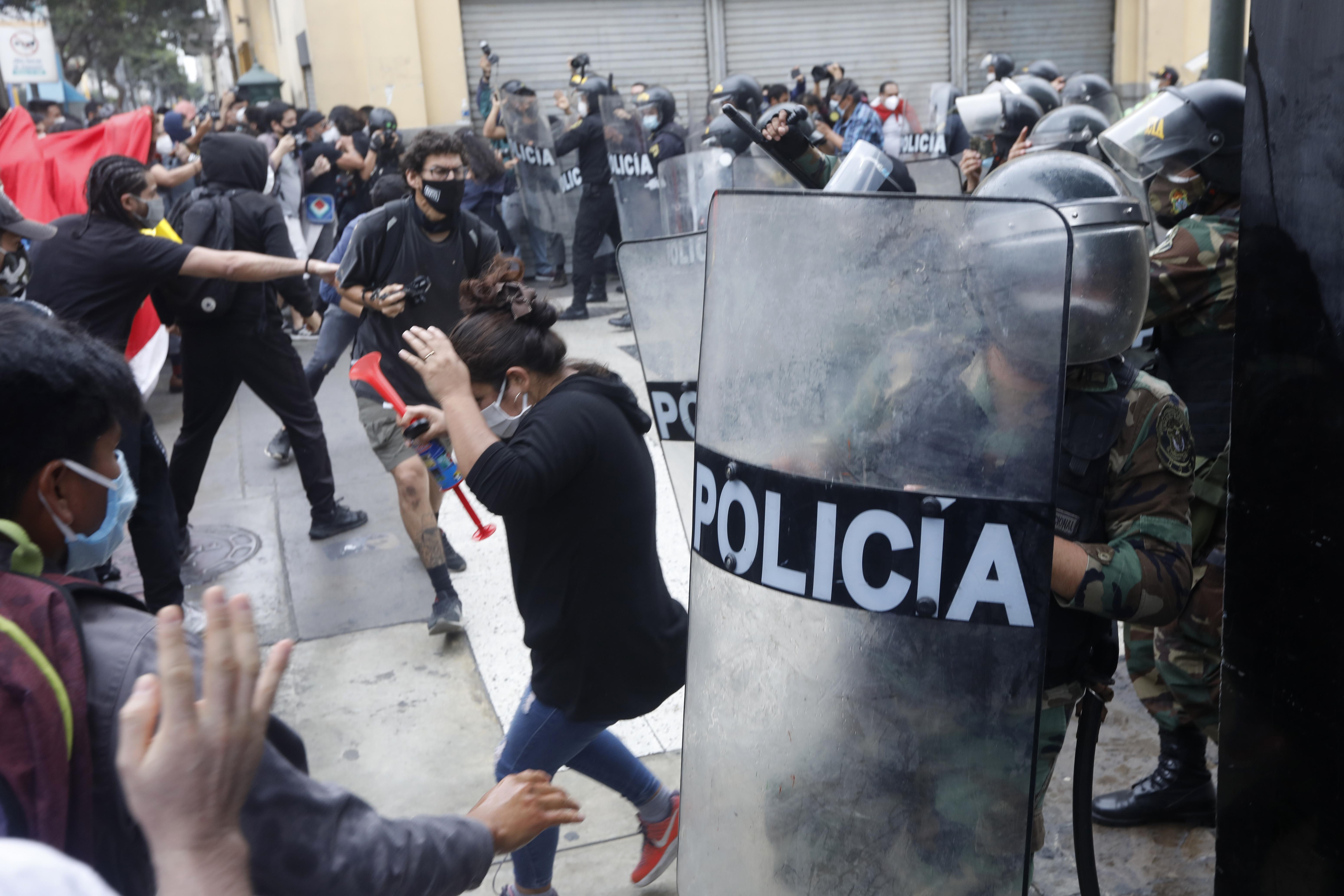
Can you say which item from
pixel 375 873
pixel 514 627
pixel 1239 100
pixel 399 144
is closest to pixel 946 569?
pixel 375 873

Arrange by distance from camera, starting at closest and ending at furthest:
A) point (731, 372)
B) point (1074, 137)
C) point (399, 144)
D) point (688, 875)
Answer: point (731, 372), point (688, 875), point (1074, 137), point (399, 144)

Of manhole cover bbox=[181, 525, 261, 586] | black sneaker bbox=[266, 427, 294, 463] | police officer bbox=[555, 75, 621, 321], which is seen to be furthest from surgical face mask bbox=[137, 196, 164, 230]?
police officer bbox=[555, 75, 621, 321]

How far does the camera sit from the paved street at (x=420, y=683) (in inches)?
121

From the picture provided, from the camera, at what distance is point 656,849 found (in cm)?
300

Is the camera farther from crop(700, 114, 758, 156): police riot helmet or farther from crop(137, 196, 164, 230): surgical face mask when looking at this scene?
crop(700, 114, 758, 156): police riot helmet

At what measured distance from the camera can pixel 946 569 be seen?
1.43 m

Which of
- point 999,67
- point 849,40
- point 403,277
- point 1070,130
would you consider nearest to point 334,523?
point 403,277

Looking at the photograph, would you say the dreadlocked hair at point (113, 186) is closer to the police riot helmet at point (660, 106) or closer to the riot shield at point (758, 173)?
the riot shield at point (758, 173)

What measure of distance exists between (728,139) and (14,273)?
169 inches

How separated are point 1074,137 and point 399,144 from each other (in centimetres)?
727

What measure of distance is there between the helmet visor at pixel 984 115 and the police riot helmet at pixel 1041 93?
811mm

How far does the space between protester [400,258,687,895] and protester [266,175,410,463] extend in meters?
2.56

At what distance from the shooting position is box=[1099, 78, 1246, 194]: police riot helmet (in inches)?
123

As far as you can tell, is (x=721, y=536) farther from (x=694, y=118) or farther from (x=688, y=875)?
(x=694, y=118)
